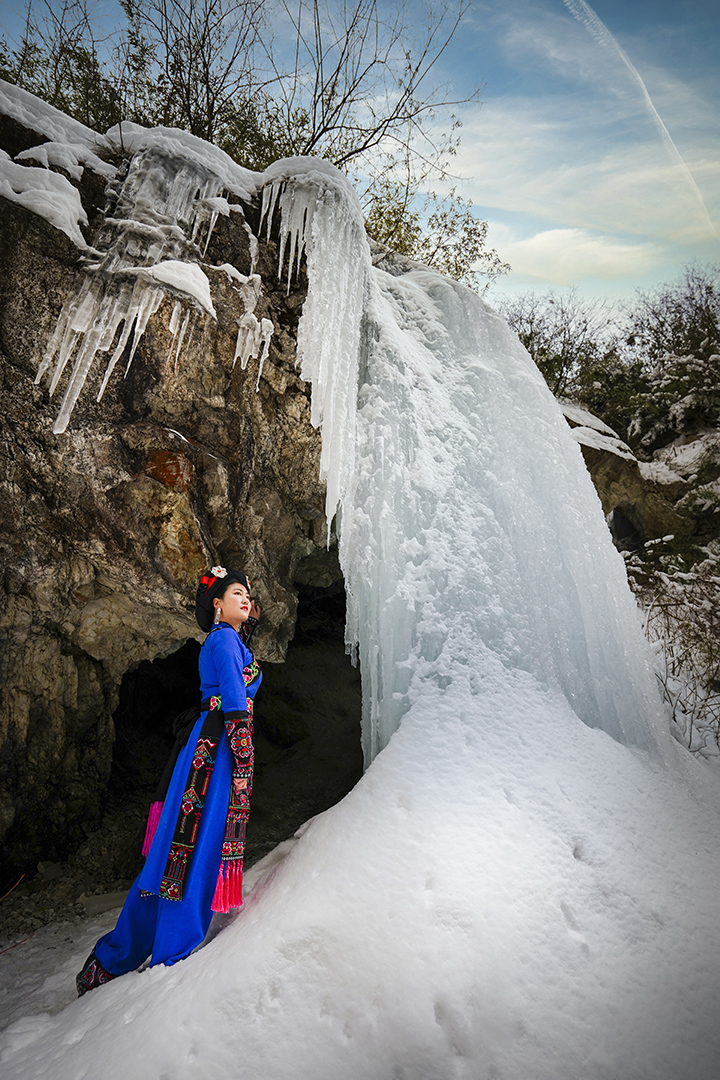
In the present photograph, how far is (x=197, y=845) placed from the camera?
202cm

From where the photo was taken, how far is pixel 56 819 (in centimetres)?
379

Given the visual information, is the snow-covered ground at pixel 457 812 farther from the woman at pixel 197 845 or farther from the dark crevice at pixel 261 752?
the dark crevice at pixel 261 752

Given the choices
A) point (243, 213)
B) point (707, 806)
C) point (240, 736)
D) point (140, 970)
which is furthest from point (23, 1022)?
point (243, 213)

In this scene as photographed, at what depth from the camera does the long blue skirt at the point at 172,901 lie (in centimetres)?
194

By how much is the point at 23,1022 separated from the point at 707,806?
2.93m

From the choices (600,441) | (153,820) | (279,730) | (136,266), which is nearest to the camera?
(153,820)

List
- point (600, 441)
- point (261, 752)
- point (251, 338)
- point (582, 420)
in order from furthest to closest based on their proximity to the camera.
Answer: point (582, 420) < point (600, 441) < point (261, 752) < point (251, 338)

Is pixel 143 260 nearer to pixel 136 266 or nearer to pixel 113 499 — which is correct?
pixel 136 266

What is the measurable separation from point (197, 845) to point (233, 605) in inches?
37.9

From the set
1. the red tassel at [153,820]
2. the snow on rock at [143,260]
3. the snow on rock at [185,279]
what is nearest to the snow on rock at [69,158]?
the snow on rock at [143,260]

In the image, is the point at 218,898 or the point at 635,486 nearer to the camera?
the point at 218,898

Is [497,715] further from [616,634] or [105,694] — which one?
[105,694]

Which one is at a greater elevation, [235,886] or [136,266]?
[136,266]

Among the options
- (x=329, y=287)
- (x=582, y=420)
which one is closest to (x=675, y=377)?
(x=582, y=420)
